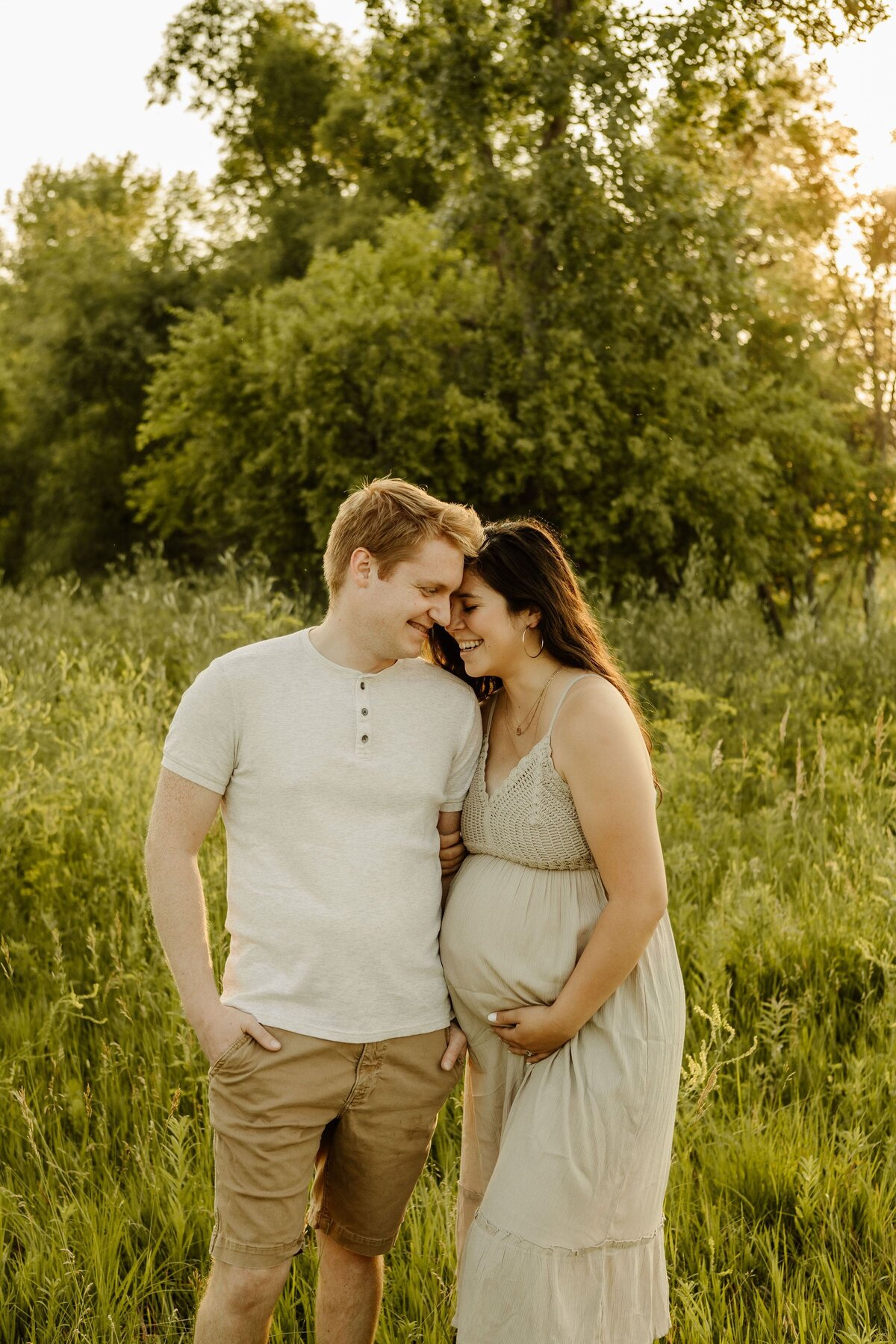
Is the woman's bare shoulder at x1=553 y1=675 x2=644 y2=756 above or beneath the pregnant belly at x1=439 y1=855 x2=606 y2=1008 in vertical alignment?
above

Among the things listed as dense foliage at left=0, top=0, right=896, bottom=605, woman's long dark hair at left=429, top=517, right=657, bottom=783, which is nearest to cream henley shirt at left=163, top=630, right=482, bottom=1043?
woman's long dark hair at left=429, top=517, right=657, bottom=783

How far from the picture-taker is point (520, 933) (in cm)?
248

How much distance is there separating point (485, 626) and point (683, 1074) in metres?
1.85

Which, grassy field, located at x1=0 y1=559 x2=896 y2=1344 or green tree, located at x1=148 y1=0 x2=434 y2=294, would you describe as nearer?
grassy field, located at x1=0 y1=559 x2=896 y2=1344

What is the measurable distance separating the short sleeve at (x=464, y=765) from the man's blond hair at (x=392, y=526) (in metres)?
0.40

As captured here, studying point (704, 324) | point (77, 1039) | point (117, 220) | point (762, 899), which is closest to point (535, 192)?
point (704, 324)

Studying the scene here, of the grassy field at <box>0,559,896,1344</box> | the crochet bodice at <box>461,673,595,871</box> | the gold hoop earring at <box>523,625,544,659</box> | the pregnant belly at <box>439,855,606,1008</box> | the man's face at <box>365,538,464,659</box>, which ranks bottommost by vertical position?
the grassy field at <box>0,559,896,1344</box>

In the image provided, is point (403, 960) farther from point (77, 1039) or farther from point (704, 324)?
point (704, 324)

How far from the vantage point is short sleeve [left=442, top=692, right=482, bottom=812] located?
262 centimetres

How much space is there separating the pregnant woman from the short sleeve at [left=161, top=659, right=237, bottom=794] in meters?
0.60

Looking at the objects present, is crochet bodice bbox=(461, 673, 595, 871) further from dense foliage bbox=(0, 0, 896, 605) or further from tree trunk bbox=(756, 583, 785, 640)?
tree trunk bbox=(756, 583, 785, 640)

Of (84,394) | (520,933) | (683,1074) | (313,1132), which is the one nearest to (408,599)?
(520,933)

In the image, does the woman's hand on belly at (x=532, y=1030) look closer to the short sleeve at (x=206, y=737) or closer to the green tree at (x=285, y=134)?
the short sleeve at (x=206, y=737)

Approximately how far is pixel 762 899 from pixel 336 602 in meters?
2.58
